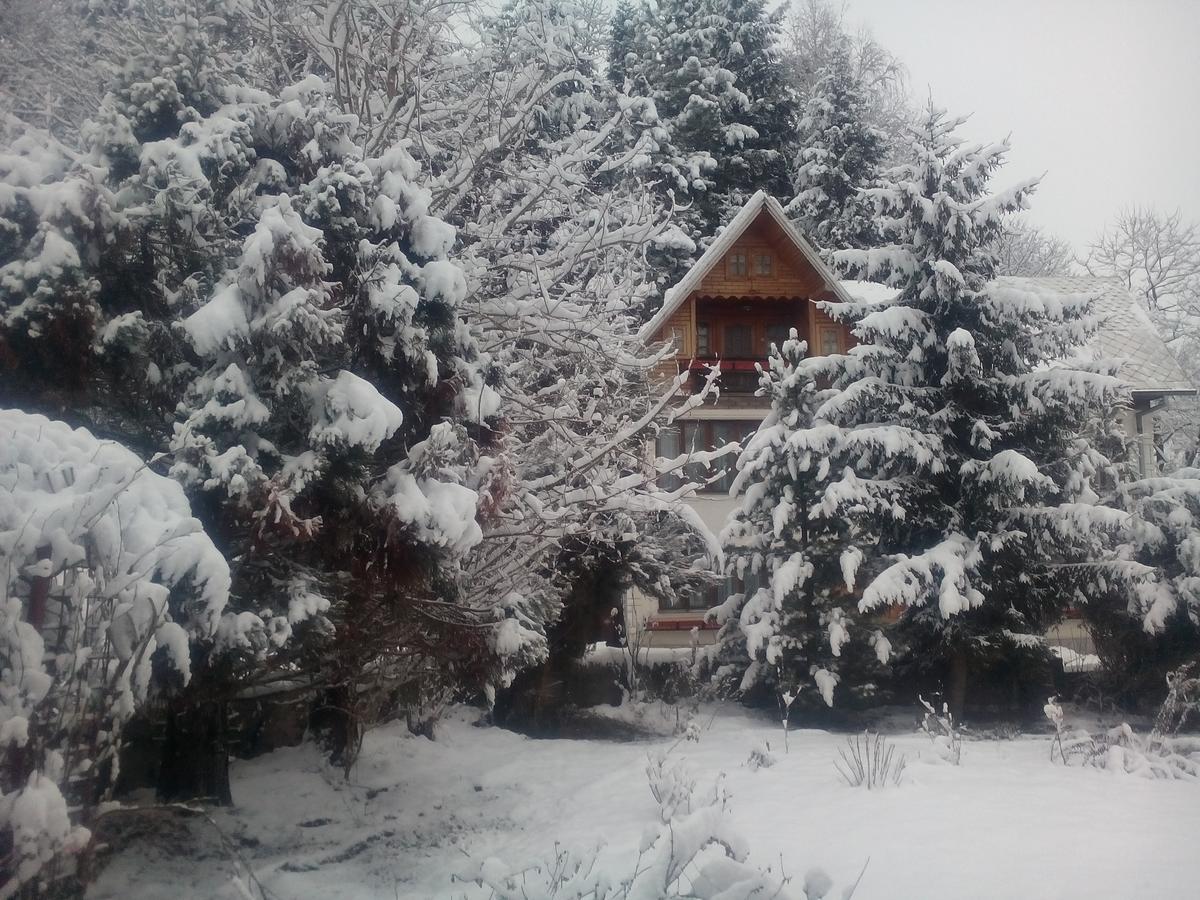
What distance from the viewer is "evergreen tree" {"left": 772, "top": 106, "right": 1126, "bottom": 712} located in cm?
1223

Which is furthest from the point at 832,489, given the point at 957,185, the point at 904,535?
the point at 957,185

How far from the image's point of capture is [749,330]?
896 inches

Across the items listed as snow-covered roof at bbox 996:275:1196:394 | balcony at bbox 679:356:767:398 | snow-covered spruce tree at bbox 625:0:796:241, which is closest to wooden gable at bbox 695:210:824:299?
balcony at bbox 679:356:767:398

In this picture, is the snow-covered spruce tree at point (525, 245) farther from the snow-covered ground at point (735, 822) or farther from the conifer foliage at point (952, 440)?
the conifer foliage at point (952, 440)

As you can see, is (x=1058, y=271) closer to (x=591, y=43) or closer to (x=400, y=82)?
(x=591, y=43)

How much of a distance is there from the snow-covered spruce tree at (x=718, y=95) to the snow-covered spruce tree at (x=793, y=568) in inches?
535

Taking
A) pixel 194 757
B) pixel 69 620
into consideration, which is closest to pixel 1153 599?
pixel 194 757

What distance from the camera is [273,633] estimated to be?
5.37m

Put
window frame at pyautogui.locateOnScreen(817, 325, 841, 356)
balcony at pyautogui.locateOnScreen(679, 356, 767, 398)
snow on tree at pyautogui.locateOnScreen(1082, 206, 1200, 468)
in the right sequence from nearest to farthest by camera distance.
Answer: snow on tree at pyautogui.locateOnScreen(1082, 206, 1200, 468)
balcony at pyautogui.locateOnScreen(679, 356, 767, 398)
window frame at pyautogui.locateOnScreen(817, 325, 841, 356)

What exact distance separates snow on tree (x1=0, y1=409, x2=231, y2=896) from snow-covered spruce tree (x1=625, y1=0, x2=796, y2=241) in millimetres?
23074

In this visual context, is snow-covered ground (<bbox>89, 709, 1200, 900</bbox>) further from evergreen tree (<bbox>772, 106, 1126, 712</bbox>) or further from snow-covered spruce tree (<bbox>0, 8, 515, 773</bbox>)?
evergreen tree (<bbox>772, 106, 1126, 712</bbox>)

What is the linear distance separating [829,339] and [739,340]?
217cm

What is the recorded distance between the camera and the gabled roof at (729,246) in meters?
20.7

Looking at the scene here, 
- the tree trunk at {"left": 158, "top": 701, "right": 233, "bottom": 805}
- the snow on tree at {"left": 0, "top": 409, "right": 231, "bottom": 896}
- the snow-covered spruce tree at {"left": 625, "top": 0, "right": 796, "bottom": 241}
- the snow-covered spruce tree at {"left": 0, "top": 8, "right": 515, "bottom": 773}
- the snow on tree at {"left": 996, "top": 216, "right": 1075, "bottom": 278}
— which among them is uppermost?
the snow-covered spruce tree at {"left": 625, "top": 0, "right": 796, "bottom": 241}
